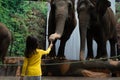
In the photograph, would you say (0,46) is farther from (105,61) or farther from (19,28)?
(19,28)

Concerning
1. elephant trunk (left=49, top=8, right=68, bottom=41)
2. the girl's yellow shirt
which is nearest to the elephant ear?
elephant trunk (left=49, top=8, right=68, bottom=41)

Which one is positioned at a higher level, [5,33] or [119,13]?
[119,13]

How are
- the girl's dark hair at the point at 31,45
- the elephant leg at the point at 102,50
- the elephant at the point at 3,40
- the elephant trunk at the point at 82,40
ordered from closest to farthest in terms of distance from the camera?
1. the girl's dark hair at the point at 31,45
2. the elephant at the point at 3,40
3. the elephant trunk at the point at 82,40
4. the elephant leg at the point at 102,50

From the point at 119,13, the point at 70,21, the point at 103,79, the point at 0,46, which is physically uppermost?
the point at 119,13

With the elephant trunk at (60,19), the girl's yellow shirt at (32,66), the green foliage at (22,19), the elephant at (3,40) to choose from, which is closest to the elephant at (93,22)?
the elephant trunk at (60,19)

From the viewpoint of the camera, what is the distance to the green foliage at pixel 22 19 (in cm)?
1895

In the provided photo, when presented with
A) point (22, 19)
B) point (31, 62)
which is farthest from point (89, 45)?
point (22, 19)

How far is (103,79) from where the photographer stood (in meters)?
7.86

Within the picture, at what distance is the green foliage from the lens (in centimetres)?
1895

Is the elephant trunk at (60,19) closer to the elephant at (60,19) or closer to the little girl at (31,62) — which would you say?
the elephant at (60,19)

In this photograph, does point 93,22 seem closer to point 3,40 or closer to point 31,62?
point 3,40

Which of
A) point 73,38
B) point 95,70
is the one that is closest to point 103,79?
point 95,70

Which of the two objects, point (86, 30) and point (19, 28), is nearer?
point (86, 30)

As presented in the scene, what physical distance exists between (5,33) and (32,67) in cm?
193
